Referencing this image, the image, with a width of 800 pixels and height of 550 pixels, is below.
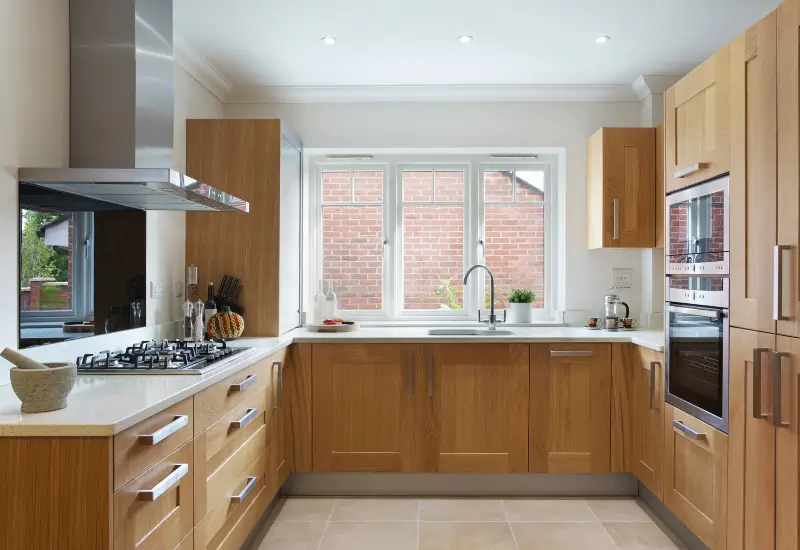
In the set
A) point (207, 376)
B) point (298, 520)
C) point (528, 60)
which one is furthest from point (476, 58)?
point (298, 520)

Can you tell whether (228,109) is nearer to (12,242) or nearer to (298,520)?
(12,242)

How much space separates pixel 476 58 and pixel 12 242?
8.13ft

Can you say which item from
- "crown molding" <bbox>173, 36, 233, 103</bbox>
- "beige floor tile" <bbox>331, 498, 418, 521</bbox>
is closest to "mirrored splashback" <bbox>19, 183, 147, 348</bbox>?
"crown molding" <bbox>173, 36, 233, 103</bbox>

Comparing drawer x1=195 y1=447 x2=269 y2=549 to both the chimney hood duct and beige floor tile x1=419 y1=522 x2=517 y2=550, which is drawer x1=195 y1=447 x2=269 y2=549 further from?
the chimney hood duct

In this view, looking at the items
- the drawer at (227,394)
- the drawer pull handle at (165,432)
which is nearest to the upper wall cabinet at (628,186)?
the drawer at (227,394)

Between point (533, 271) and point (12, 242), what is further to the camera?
point (533, 271)

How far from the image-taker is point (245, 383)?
2461 mm

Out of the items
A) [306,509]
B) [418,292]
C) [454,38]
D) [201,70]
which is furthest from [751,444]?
[201,70]

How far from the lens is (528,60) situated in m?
3.41

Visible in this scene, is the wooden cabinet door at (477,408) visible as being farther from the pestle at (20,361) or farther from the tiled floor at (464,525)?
the pestle at (20,361)

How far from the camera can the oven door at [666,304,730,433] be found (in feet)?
7.61

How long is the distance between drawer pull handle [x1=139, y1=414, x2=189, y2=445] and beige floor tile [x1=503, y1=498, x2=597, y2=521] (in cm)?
195

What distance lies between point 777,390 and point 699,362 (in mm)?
558

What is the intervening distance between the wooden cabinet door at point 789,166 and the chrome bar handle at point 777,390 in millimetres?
83
